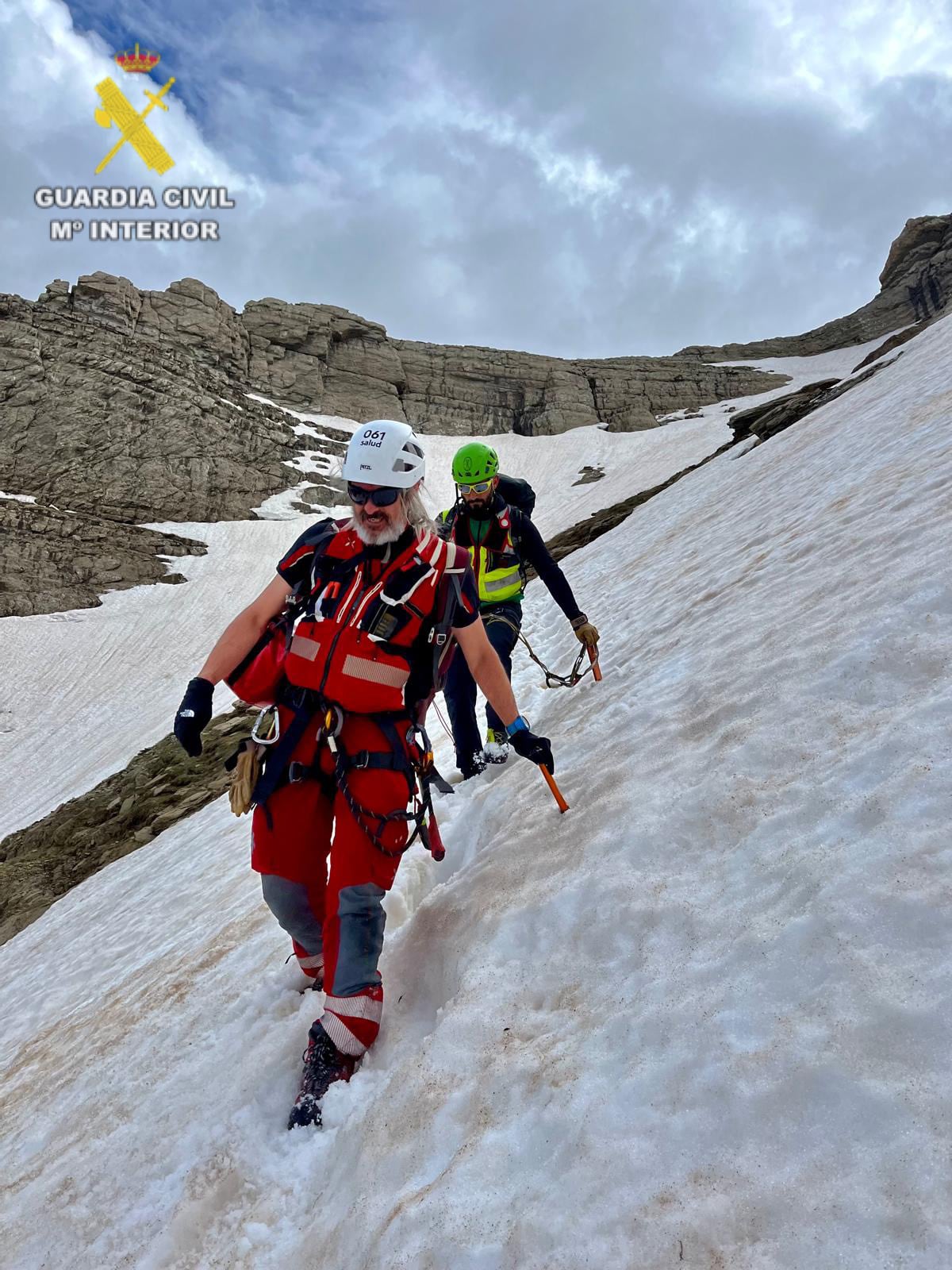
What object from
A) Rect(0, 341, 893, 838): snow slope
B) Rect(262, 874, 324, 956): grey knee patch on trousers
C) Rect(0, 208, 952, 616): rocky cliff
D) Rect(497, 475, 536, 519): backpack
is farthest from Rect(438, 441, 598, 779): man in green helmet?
Rect(0, 208, 952, 616): rocky cliff

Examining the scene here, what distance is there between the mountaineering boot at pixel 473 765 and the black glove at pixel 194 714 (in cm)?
304

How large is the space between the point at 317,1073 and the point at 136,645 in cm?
3080

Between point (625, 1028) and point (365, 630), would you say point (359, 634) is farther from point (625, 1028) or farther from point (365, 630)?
point (625, 1028)

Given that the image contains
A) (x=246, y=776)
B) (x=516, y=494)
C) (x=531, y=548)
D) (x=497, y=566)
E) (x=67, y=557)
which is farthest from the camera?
(x=67, y=557)

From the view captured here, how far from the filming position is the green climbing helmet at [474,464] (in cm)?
568

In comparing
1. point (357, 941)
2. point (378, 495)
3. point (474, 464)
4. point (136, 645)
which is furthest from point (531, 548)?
point (136, 645)

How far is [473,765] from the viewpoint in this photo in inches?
244

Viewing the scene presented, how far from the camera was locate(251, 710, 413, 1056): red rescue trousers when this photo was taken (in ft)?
10.3

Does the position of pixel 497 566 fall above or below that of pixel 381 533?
below

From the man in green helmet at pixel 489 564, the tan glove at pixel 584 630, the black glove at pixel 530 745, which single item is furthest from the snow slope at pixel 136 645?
the black glove at pixel 530 745

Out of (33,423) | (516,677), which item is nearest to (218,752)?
(516,677)

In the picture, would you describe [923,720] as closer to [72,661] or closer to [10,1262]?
[10,1262]

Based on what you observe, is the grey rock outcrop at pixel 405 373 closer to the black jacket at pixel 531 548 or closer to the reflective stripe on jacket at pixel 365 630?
the black jacket at pixel 531 548

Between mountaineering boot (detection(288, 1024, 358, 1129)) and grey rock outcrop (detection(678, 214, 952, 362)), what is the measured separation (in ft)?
299
